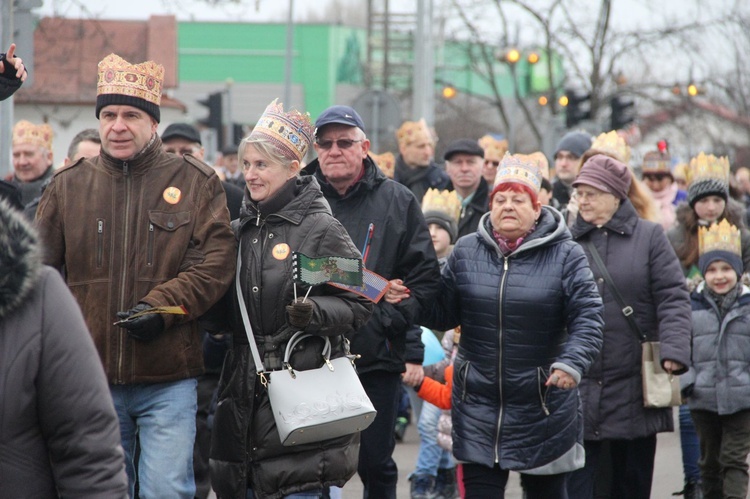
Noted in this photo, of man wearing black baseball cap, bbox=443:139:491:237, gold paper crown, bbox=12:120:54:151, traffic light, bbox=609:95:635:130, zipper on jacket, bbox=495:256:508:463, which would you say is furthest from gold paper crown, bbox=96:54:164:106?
traffic light, bbox=609:95:635:130

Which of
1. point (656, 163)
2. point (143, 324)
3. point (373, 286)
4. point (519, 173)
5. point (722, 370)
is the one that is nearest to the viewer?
point (143, 324)

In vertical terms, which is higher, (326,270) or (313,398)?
(326,270)

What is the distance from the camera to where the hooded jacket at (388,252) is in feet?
20.9

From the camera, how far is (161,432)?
17.2 ft

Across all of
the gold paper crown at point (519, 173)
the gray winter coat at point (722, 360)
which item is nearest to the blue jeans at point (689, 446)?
the gray winter coat at point (722, 360)

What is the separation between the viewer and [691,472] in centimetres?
851

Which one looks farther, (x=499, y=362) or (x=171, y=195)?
(x=499, y=362)

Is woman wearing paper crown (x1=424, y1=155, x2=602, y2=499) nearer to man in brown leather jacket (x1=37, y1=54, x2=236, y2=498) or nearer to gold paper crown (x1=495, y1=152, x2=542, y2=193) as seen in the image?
gold paper crown (x1=495, y1=152, x2=542, y2=193)

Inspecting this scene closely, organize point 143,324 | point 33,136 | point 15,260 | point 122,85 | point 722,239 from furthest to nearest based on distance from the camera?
1. point 33,136
2. point 722,239
3. point 122,85
4. point 143,324
5. point 15,260

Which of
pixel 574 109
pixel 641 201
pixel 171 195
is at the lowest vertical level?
pixel 641 201

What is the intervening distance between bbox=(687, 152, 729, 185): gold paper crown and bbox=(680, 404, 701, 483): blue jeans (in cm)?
183

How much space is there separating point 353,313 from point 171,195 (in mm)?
892

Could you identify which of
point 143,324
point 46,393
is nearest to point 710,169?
point 143,324

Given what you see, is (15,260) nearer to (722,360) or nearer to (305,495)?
(305,495)
